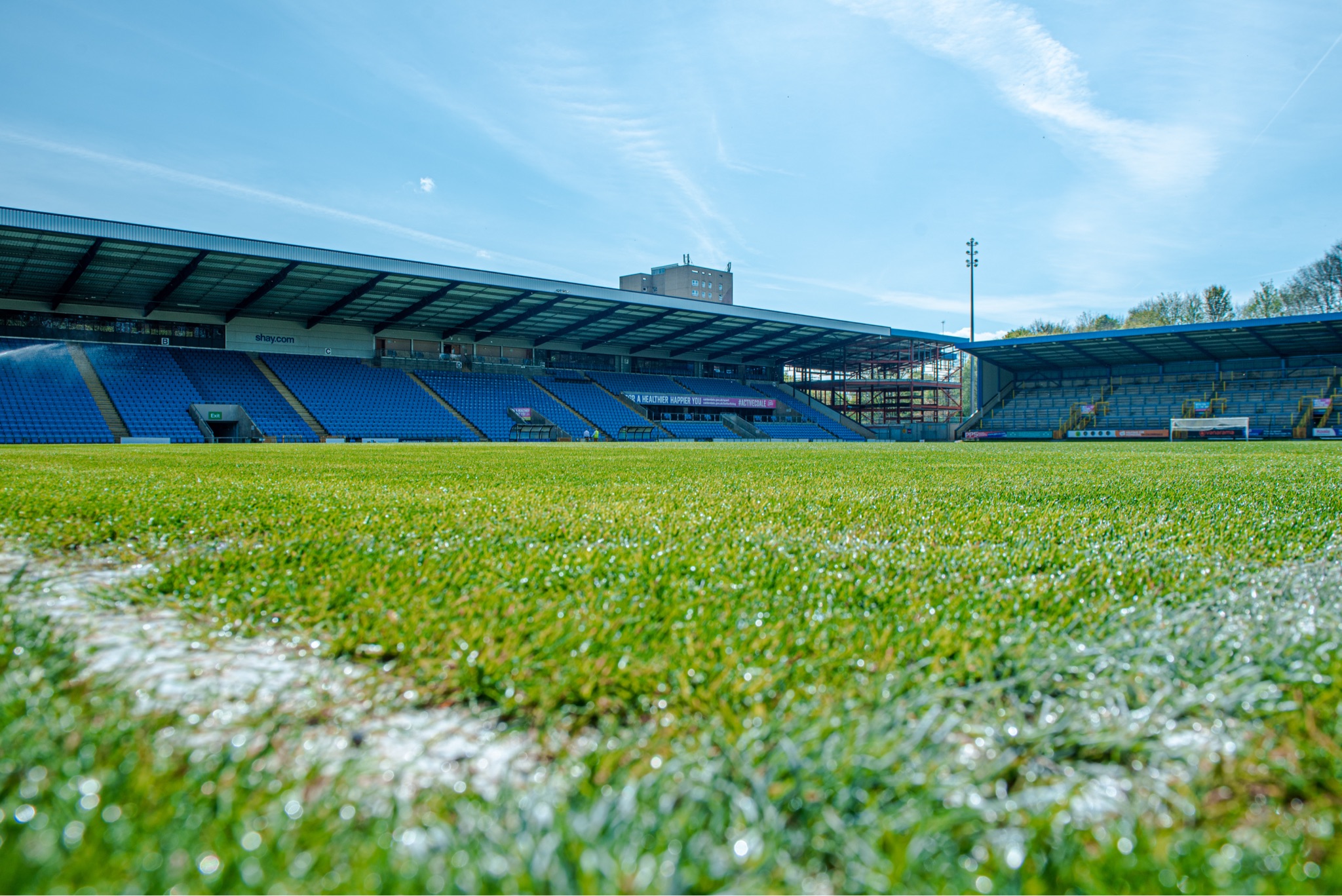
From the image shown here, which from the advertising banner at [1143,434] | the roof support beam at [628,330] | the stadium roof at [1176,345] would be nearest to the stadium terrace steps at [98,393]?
the roof support beam at [628,330]

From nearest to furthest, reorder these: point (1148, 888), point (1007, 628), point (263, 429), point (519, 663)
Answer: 1. point (1148, 888)
2. point (519, 663)
3. point (1007, 628)
4. point (263, 429)

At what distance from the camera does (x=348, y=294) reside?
26.8 metres

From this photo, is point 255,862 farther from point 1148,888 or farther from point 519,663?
point 1148,888

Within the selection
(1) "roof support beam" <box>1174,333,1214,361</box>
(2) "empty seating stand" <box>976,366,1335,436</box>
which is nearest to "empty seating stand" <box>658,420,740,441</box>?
(2) "empty seating stand" <box>976,366,1335,436</box>

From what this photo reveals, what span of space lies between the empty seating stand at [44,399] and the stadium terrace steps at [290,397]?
5558 mm

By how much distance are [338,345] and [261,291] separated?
6.21m

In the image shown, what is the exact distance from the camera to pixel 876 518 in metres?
2.91

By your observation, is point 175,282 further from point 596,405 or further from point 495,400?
point 596,405

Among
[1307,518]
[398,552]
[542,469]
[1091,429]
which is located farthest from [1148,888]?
[1091,429]

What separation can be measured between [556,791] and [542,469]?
5.78 meters

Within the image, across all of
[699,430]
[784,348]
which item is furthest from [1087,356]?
[699,430]

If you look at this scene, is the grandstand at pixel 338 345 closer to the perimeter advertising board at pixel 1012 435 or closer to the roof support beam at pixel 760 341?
the roof support beam at pixel 760 341

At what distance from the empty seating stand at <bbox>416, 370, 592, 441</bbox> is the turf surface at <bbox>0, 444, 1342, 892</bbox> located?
27.8 m

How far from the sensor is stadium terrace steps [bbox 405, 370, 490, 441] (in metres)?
28.9
